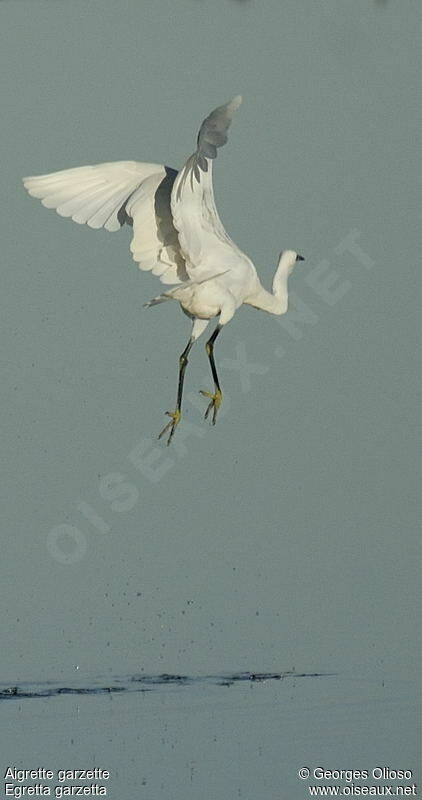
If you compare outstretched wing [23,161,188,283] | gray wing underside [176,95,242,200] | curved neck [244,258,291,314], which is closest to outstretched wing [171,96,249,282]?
gray wing underside [176,95,242,200]

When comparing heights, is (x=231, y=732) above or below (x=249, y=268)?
below

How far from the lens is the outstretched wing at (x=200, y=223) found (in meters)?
25.6

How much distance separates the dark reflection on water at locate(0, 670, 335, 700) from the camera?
27.3m

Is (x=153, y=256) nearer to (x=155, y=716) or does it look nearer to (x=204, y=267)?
(x=204, y=267)

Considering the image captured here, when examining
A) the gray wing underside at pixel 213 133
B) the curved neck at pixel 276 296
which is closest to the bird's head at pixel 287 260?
the curved neck at pixel 276 296

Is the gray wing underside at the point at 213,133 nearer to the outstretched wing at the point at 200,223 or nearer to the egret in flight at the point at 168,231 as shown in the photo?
the outstretched wing at the point at 200,223

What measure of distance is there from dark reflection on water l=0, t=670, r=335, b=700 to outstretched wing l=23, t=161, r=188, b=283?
8.82ft

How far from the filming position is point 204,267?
26.3m

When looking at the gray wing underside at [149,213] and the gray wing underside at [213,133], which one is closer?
the gray wing underside at [213,133]

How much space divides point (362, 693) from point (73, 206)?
141 inches

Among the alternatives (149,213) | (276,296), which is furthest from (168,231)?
(276,296)

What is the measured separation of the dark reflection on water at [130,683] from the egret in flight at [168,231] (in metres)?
2.03

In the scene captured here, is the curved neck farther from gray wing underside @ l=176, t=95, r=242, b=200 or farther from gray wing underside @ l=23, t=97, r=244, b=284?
gray wing underside @ l=176, t=95, r=242, b=200


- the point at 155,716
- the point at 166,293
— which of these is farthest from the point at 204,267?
the point at 155,716
